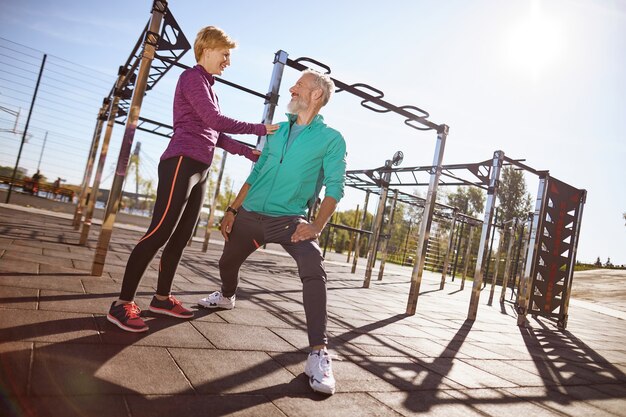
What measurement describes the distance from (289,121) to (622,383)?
3642 mm

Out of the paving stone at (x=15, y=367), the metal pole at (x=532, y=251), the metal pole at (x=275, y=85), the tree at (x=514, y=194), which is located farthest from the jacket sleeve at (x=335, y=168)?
the tree at (x=514, y=194)

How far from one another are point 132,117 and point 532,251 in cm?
600

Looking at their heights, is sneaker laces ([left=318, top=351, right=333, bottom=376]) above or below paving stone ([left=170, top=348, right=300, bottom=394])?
above

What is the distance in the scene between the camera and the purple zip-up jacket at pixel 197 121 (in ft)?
7.20

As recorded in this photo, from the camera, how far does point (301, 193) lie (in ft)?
7.37

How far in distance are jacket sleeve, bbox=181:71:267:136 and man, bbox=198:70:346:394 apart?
0.30 metres

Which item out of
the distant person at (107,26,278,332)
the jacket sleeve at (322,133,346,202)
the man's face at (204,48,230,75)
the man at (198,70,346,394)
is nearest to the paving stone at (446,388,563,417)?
the man at (198,70,346,394)

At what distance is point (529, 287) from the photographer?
598 cm

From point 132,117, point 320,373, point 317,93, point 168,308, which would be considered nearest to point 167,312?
point 168,308

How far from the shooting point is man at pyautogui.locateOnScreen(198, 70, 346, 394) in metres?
2.04

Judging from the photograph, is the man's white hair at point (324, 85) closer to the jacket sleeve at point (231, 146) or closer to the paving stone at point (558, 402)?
the jacket sleeve at point (231, 146)

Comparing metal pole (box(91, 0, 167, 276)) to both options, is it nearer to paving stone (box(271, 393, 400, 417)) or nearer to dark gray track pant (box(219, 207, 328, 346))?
dark gray track pant (box(219, 207, 328, 346))

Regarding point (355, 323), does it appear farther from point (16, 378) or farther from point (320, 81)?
point (16, 378)

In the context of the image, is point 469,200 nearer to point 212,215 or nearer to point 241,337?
point 212,215
